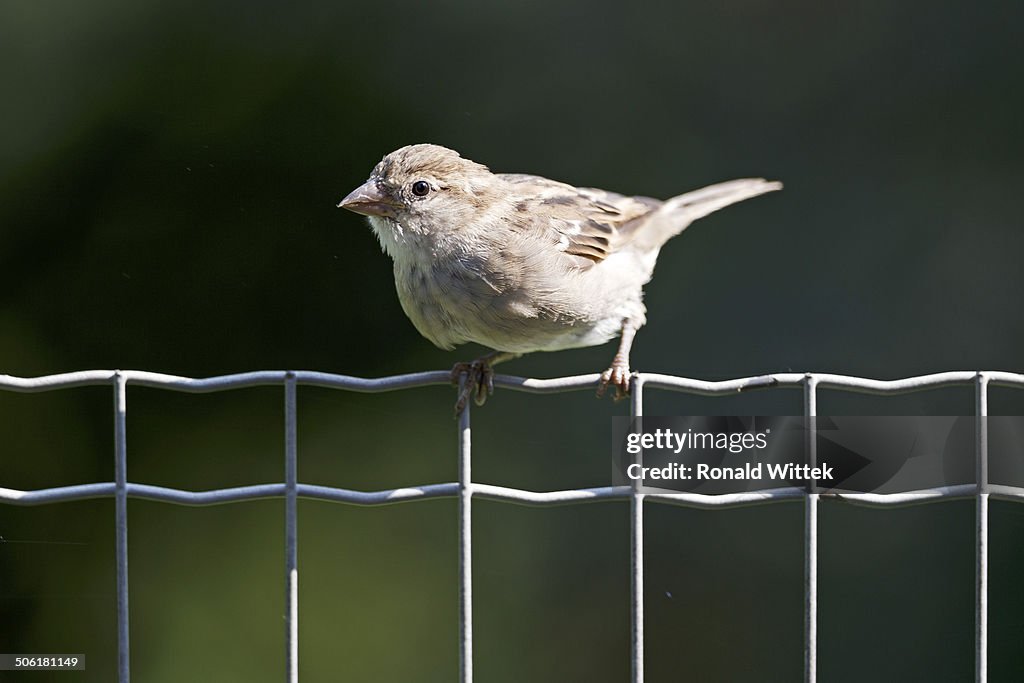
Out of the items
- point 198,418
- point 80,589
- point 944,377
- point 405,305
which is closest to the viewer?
point 944,377

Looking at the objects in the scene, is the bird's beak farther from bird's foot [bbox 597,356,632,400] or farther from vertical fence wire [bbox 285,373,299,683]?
vertical fence wire [bbox 285,373,299,683]

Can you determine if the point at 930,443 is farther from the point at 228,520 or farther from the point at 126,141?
the point at 126,141

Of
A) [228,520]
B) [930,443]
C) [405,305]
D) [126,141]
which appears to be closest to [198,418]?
[228,520]

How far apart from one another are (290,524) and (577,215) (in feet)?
4.45

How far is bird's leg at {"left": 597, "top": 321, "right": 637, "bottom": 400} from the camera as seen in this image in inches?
87.4

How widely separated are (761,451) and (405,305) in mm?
1032

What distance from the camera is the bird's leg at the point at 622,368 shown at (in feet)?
7.28

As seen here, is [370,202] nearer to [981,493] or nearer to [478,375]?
[478,375]

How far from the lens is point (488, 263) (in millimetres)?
2318

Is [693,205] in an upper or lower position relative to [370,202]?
upper

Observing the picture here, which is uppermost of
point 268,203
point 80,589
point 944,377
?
point 268,203

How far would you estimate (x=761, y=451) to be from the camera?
1525 millimetres

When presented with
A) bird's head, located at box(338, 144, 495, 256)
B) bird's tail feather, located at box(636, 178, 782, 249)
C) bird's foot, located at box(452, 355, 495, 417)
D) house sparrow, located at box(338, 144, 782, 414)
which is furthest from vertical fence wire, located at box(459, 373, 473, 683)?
bird's tail feather, located at box(636, 178, 782, 249)

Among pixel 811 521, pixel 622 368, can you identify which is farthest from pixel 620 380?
pixel 811 521
